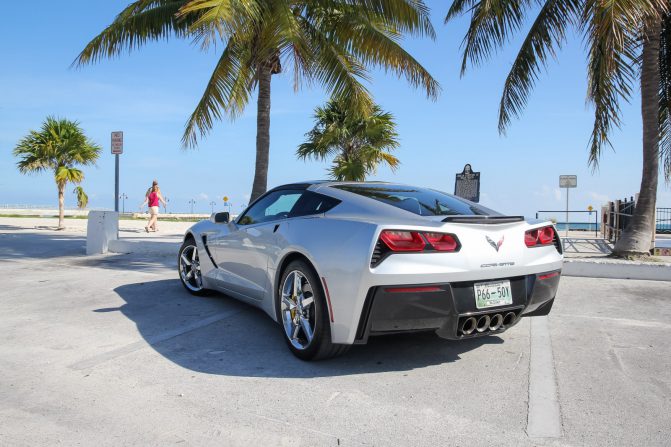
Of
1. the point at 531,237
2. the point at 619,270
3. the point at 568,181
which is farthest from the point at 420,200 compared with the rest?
the point at 568,181

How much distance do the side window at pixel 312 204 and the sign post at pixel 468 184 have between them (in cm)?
789

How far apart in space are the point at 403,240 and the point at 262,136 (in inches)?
374

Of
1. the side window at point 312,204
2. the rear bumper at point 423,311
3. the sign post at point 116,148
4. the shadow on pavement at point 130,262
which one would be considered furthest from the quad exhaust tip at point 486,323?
the sign post at point 116,148

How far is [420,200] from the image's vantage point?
4312mm

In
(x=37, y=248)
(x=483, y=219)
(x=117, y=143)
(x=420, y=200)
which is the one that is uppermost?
(x=117, y=143)

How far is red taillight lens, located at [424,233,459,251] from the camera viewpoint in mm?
3533

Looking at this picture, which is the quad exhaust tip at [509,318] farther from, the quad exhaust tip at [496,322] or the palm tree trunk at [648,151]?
the palm tree trunk at [648,151]

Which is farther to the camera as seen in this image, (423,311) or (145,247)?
(145,247)

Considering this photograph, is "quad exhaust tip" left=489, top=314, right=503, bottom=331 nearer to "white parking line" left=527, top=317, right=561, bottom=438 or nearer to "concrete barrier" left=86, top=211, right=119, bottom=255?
"white parking line" left=527, top=317, right=561, bottom=438

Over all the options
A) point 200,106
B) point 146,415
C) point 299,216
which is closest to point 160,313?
point 299,216

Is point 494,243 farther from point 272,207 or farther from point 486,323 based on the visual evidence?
point 272,207

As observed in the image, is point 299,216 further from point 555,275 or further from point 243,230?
point 555,275

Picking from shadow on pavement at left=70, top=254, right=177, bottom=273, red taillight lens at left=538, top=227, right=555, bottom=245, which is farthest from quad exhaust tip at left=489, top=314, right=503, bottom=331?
shadow on pavement at left=70, top=254, right=177, bottom=273

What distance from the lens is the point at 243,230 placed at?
5.27m
